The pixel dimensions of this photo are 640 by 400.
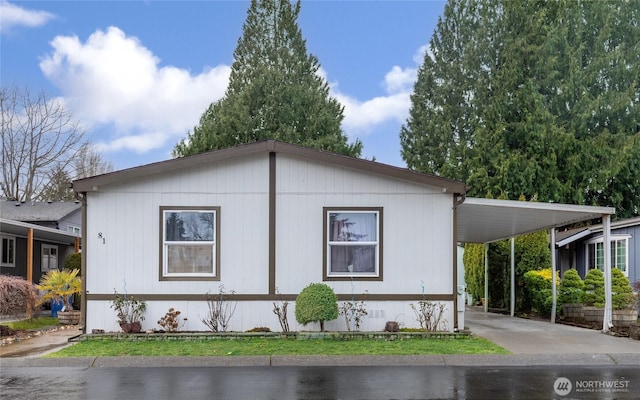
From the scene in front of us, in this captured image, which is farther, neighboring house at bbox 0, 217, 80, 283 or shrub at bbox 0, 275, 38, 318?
neighboring house at bbox 0, 217, 80, 283

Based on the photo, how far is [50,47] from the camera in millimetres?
27422

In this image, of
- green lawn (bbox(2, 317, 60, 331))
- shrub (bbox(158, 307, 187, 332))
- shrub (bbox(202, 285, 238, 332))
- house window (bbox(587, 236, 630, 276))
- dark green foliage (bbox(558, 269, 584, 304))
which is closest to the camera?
shrub (bbox(158, 307, 187, 332))

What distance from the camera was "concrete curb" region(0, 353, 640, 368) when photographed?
10.4m

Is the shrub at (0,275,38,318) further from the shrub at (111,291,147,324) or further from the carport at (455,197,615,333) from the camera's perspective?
the carport at (455,197,615,333)

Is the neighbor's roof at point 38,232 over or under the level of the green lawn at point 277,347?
over

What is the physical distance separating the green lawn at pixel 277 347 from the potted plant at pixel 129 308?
2.28ft

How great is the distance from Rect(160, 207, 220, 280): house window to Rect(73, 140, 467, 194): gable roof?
872 mm

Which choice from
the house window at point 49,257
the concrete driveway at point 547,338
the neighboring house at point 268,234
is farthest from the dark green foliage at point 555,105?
the house window at point 49,257

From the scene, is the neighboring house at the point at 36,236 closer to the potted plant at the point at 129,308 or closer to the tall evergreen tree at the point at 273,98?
the tall evergreen tree at the point at 273,98

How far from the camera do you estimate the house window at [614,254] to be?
67.7ft

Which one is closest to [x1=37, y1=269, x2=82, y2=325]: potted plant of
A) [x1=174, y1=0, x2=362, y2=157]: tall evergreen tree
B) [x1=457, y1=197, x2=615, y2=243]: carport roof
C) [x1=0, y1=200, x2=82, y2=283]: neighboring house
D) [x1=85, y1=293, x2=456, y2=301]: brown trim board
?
[x1=0, y1=200, x2=82, y2=283]: neighboring house

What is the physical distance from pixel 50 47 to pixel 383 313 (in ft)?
67.0

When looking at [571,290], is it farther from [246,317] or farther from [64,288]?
[64,288]

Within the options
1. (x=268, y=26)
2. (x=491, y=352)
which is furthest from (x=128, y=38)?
(x=491, y=352)
